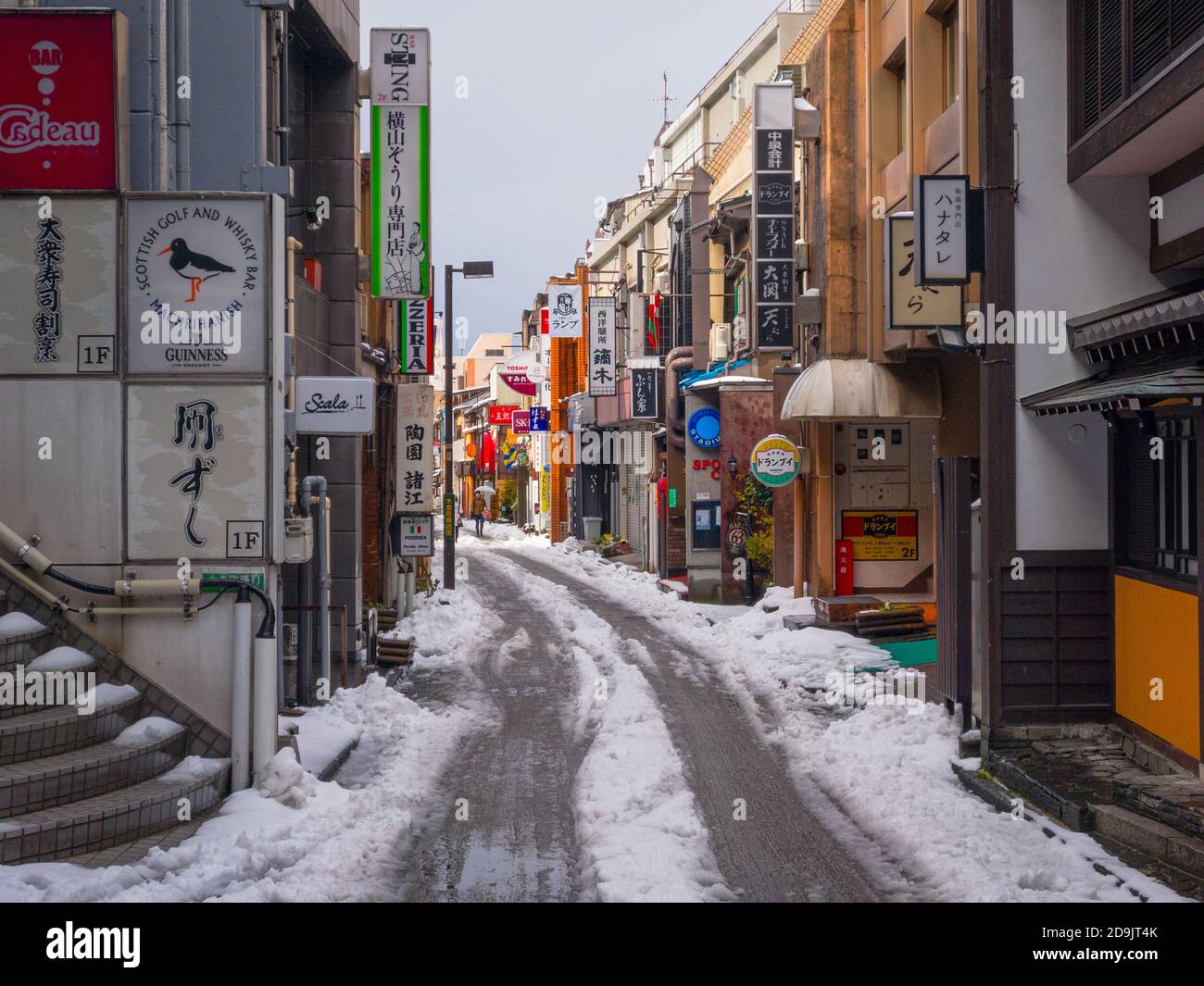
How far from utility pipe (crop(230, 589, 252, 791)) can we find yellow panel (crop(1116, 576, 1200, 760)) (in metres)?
7.59

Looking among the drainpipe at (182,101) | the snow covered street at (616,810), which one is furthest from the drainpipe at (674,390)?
the drainpipe at (182,101)

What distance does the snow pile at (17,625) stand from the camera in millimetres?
9211

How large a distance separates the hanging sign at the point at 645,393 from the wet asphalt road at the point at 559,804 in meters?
17.7

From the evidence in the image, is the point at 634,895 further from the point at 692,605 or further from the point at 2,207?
the point at 692,605

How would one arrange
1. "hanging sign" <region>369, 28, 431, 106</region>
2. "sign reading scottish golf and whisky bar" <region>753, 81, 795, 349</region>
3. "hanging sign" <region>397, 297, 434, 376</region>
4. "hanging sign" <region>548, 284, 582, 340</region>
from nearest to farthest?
1. "hanging sign" <region>369, 28, 431, 106</region>
2. "sign reading scottish golf and whisky bar" <region>753, 81, 795, 349</region>
3. "hanging sign" <region>397, 297, 434, 376</region>
4. "hanging sign" <region>548, 284, 582, 340</region>

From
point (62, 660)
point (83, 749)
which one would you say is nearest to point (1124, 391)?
point (83, 749)

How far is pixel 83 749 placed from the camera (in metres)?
8.80

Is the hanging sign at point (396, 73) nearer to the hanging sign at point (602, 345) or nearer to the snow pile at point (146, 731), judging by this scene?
the snow pile at point (146, 731)

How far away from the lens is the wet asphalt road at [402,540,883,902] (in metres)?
7.90

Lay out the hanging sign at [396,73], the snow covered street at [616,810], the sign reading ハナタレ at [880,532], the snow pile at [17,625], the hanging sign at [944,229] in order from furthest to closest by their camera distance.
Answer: the sign reading ハナタレ at [880,532] < the hanging sign at [396,73] < the hanging sign at [944,229] < the snow pile at [17,625] < the snow covered street at [616,810]

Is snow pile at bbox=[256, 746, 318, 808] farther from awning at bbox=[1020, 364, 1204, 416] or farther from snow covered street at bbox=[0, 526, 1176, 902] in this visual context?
awning at bbox=[1020, 364, 1204, 416]

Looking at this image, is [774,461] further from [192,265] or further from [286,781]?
[286,781]

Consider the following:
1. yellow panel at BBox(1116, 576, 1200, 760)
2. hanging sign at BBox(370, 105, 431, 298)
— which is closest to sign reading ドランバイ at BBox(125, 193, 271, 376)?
hanging sign at BBox(370, 105, 431, 298)
